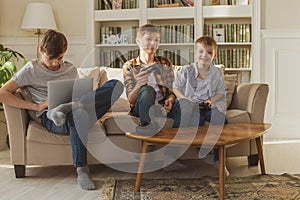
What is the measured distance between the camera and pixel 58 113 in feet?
9.36

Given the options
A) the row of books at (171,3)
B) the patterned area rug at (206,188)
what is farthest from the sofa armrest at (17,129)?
the row of books at (171,3)

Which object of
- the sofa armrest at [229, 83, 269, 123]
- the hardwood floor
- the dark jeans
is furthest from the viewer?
the sofa armrest at [229, 83, 269, 123]

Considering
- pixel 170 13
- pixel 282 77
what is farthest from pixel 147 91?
pixel 282 77

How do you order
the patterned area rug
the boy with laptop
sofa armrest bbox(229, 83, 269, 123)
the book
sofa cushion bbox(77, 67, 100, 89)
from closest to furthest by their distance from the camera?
the patterned area rug → the boy with laptop → sofa armrest bbox(229, 83, 269, 123) → sofa cushion bbox(77, 67, 100, 89) → the book

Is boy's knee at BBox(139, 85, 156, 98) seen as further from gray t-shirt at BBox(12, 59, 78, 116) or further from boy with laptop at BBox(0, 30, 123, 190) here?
gray t-shirt at BBox(12, 59, 78, 116)

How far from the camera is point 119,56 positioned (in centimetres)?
498

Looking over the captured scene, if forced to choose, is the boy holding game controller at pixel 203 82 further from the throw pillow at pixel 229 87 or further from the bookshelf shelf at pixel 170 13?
the bookshelf shelf at pixel 170 13

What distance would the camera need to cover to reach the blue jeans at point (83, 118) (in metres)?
2.92

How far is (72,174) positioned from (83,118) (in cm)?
51

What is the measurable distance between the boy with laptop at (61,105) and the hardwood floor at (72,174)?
0.46ft

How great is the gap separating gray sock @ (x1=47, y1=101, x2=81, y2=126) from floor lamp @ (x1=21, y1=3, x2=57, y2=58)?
1.92m

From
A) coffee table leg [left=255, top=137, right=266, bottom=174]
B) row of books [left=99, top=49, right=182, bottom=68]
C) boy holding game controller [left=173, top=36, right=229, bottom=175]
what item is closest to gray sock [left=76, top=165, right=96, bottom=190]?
boy holding game controller [left=173, top=36, right=229, bottom=175]

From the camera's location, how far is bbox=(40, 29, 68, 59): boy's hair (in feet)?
9.77

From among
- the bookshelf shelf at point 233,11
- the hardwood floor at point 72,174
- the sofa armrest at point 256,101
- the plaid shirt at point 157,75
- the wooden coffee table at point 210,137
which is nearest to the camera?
the wooden coffee table at point 210,137
